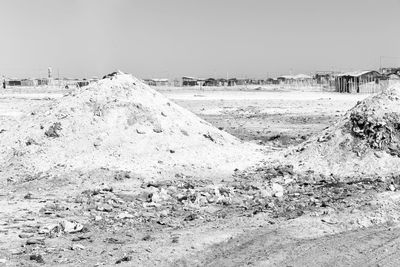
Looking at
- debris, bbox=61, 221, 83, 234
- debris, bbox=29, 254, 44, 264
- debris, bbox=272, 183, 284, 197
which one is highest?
debris, bbox=61, 221, 83, 234

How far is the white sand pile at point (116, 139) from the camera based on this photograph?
1113 cm

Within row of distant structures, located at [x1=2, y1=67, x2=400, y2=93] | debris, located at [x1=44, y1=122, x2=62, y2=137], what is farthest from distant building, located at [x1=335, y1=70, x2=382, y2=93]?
debris, located at [x1=44, y1=122, x2=62, y2=137]

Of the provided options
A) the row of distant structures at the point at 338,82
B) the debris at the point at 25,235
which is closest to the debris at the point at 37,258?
the debris at the point at 25,235

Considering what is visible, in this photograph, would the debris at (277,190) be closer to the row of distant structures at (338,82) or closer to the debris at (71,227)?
the debris at (71,227)

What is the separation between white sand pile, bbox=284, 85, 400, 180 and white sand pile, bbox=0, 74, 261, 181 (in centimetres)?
147

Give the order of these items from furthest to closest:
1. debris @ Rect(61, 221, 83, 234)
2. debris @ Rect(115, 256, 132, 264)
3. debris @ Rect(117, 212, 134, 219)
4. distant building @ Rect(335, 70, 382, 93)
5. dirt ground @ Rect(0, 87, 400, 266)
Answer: distant building @ Rect(335, 70, 382, 93) → debris @ Rect(117, 212, 134, 219) → debris @ Rect(61, 221, 83, 234) → dirt ground @ Rect(0, 87, 400, 266) → debris @ Rect(115, 256, 132, 264)

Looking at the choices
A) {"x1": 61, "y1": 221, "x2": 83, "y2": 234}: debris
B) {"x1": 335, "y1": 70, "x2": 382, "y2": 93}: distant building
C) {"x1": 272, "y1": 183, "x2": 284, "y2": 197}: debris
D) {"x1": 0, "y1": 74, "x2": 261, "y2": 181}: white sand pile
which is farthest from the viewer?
{"x1": 335, "y1": 70, "x2": 382, "y2": 93}: distant building

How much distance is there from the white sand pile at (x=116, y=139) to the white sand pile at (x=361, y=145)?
1.47m

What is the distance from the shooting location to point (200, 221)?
7.80m

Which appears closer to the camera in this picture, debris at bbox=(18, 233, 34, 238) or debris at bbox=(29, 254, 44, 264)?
debris at bbox=(29, 254, 44, 264)

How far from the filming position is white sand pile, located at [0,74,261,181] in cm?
1113

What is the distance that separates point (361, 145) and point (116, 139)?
5048 mm

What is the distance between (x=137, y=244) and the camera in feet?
22.0

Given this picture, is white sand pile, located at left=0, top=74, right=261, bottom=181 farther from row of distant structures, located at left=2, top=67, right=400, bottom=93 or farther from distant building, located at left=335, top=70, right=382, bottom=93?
distant building, located at left=335, top=70, right=382, bottom=93
